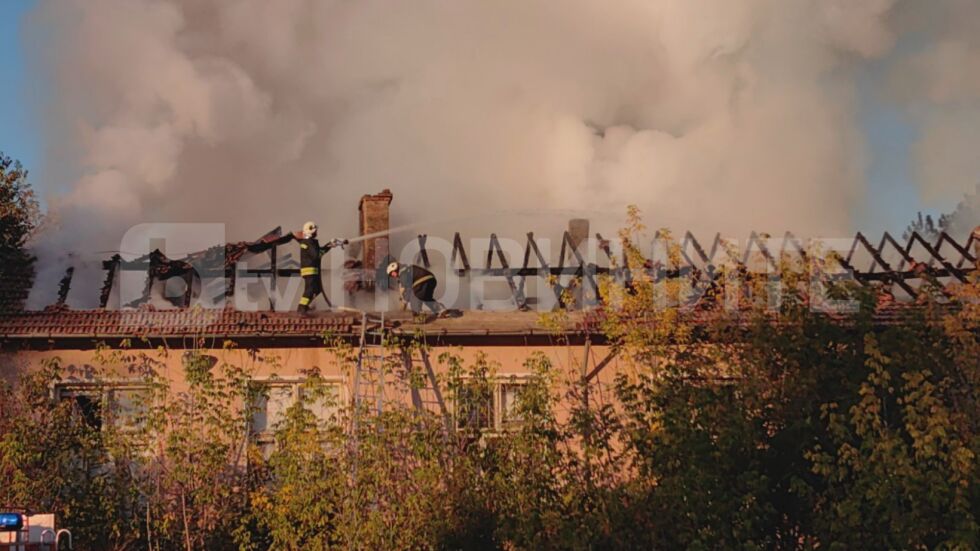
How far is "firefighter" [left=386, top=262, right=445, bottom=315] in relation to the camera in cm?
1894

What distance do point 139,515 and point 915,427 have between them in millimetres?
9628

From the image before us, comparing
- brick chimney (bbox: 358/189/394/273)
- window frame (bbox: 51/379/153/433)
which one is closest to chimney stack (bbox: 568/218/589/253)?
brick chimney (bbox: 358/189/394/273)

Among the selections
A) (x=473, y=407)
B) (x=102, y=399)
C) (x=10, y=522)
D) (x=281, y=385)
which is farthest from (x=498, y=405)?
(x=10, y=522)

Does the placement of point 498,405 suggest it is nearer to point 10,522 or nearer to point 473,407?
point 473,407

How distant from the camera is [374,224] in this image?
2120cm

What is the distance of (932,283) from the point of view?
13.3m

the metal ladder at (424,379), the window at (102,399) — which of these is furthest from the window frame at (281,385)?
the window at (102,399)

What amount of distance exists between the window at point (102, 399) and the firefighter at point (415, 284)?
4188mm

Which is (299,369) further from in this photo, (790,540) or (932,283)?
(932,283)

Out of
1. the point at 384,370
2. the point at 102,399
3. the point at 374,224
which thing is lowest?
the point at 102,399

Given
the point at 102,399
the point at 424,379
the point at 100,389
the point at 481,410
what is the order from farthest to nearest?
the point at 424,379 → the point at 100,389 → the point at 102,399 → the point at 481,410

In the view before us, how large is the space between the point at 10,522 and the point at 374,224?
11.4 meters

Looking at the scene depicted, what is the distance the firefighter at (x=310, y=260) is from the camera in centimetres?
1875

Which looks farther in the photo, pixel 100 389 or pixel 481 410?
pixel 100 389
